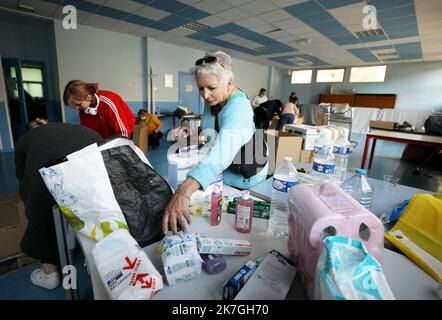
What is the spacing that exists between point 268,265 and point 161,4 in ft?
15.1

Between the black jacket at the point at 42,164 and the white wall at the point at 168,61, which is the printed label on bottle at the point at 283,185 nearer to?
the black jacket at the point at 42,164

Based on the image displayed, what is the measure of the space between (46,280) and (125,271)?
1214 millimetres

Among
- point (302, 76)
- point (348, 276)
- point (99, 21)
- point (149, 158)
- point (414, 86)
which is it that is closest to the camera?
point (348, 276)

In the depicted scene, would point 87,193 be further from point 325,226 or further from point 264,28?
point 264,28

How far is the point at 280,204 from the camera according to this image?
912 mm

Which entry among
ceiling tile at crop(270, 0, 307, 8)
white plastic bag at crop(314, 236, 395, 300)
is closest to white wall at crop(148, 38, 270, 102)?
ceiling tile at crop(270, 0, 307, 8)

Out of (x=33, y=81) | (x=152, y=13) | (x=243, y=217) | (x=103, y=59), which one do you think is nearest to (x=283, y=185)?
(x=243, y=217)

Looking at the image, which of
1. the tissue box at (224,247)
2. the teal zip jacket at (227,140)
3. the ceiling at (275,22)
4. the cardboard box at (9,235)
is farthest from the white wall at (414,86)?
the cardboard box at (9,235)

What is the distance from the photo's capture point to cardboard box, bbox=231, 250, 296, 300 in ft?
1.74

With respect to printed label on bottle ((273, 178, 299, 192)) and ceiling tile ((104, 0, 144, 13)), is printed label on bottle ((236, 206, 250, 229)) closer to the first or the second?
printed label on bottle ((273, 178, 299, 192))

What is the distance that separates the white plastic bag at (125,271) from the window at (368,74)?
10.8 meters

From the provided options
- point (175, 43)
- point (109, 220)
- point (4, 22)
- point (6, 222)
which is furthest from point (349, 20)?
point (4, 22)

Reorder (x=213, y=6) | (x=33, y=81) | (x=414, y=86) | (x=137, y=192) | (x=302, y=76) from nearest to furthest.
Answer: (x=137, y=192) < (x=213, y=6) < (x=33, y=81) < (x=414, y=86) < (x=302, y=76)
